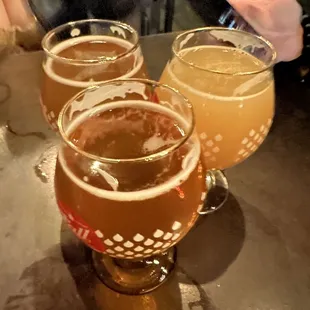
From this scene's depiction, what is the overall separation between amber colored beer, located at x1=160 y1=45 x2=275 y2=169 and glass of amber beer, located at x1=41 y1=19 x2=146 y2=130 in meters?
0.05

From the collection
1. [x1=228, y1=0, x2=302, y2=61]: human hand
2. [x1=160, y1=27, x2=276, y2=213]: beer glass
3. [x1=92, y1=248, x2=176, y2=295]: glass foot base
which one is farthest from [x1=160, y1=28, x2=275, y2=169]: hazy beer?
[x1=228, y1=0, x2=302, y2=61]: human hand

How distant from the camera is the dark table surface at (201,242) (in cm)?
51

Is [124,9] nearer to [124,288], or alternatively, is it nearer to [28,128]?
[28,128]

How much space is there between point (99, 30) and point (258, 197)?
0.87 ft

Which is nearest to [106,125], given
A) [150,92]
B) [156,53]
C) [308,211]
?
[150,92]

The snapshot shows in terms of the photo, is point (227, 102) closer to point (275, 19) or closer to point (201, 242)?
point (201, 242)

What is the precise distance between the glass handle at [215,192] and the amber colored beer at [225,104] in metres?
0.06

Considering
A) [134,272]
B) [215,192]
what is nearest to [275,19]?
[215,192]

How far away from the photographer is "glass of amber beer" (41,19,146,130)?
0.55 metres

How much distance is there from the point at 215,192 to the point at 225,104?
0.13 meters

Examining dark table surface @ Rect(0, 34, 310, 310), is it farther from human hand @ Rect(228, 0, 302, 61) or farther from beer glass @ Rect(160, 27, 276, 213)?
human hand @ Rect(228, 0, 302, 61)

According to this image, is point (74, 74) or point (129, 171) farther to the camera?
point (74, 74)

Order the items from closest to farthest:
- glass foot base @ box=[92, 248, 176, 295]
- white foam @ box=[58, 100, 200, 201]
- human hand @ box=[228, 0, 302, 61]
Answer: white foam @ box=[58, 100, 200, 201] < glass foot base @ box=[92, 248, 176, 295] < human hand @ box=[228, 0, 302, 61]

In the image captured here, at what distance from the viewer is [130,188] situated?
0.42 meters
